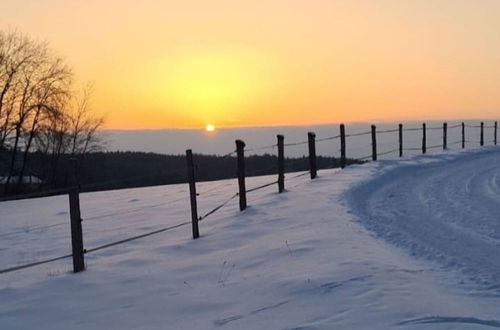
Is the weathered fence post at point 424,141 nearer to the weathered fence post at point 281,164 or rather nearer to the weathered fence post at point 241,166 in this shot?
the weathered fence post at point 281,164

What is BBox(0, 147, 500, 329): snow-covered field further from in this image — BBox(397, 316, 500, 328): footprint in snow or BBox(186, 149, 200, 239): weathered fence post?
BBox(186, 149, 200, 239): weathered fence post

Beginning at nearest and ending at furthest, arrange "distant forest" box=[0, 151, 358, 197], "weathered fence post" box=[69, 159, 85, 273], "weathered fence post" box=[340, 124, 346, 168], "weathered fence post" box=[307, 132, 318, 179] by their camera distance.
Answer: "weathered fence post" box=[69, 159, 85, 273] → "weathered fence post" box=[307, 132, 318, 179] → "weathered fence post" box=[340, 124, 346, 168] → "distant forest" box=[0, 151, 358, 197]

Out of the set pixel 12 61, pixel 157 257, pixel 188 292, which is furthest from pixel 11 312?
pixel 12 61

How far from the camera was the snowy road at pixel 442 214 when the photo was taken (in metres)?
7.11

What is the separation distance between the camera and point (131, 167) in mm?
64500

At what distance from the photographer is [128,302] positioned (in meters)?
6.34

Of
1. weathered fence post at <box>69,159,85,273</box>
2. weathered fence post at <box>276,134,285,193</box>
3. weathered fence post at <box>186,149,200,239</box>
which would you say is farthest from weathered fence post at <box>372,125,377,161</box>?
weathered fence post at <box>69,159,85,273</box>

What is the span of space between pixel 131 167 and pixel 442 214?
56.4 meters

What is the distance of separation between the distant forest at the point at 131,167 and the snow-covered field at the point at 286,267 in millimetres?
23682

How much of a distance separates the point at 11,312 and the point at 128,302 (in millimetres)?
1281

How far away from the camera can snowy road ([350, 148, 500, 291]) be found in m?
7.11

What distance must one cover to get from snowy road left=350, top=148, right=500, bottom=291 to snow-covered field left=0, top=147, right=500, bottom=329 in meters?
0.03

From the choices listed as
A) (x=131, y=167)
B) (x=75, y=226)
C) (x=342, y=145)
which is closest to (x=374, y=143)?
(x=342, y=145)

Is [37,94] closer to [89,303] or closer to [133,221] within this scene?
[133,221]
